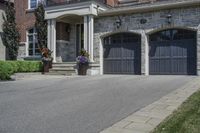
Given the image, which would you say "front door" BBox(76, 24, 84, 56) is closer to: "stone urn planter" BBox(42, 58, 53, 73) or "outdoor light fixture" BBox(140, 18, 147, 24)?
"stone urn planter" BBox(42, 58, 53, 73)

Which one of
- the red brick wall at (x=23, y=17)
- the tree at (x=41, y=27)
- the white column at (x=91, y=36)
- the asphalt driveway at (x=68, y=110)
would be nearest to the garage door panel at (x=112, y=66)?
the white column at (x=91, y=36)

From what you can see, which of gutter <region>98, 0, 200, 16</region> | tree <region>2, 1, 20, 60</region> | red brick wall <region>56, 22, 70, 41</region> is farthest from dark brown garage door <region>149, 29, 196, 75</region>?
tree <region>2, 1, 20, 60</region>

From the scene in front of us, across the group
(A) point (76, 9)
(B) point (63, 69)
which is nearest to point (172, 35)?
(A) point (76, 9)

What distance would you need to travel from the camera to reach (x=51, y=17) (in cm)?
2002

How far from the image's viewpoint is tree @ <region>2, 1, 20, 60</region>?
2222 centimetres

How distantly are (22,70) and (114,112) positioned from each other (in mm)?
12751

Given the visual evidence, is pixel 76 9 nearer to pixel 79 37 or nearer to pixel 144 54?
pixel 79 37

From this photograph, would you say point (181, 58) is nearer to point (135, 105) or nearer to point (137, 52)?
point (137, 52)

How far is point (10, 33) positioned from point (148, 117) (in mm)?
18090

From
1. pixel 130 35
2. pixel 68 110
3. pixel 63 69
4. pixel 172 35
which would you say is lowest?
pixel 68 110

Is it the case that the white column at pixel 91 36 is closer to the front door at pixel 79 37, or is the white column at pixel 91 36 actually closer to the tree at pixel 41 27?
the front door at pixel 79 37

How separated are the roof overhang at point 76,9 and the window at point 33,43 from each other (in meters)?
2.66

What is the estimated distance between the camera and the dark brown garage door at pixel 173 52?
1645 cm

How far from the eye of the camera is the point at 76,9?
1905 centimetres
